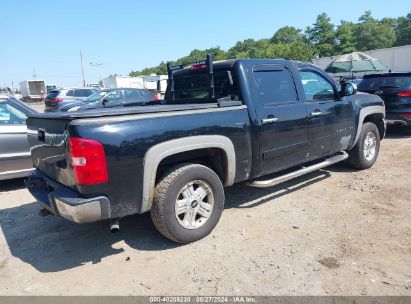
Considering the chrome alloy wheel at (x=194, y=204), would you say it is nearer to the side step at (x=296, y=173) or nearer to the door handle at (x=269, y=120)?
the side step at (x=296, y=173)

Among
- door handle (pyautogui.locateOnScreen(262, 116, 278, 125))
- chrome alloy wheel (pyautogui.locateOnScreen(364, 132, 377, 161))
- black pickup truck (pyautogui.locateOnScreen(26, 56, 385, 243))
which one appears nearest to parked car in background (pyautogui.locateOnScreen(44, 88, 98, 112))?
black pickup truck (pyautogui.locateOnScreen(26, 56, 385, 243))

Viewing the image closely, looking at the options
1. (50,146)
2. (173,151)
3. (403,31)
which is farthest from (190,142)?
(403,31)

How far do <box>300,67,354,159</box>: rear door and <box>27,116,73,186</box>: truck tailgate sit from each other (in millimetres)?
3168

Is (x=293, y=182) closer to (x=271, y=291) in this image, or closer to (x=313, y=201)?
(x=313, y=201)

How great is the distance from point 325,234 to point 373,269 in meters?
0.75

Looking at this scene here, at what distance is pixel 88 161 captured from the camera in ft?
9.84

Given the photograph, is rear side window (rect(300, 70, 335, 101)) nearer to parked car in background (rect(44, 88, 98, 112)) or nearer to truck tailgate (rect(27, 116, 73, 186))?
truck tailgate (rect(27, 116, 73, 186))

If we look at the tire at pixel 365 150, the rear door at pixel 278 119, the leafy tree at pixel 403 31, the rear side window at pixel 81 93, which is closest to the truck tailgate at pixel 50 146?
the rear door at pixel 278 119

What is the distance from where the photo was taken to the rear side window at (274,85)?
4.36 meters

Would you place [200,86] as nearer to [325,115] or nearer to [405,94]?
[325,115]

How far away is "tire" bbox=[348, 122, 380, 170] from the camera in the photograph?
19.7 feet

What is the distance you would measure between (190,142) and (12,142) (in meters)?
3.60

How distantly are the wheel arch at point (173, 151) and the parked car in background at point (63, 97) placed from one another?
1428 cm

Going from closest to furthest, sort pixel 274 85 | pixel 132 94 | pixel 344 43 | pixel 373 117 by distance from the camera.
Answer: pixel 274 85 < pixel 373 117 < pixel 132 94 < pixel 344 43
